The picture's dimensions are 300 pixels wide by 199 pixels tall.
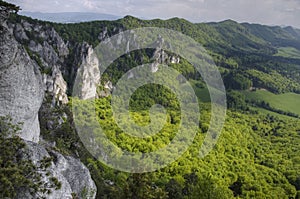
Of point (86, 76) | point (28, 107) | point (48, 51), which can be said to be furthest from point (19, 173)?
point (86, 76)

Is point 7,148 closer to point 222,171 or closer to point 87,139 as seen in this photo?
point 87,139

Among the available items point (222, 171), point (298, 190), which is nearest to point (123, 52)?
point (222, 171)

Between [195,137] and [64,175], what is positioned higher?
[64,175]

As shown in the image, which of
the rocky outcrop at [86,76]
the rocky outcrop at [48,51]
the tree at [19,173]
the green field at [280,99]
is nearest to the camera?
the tree at [19,173]

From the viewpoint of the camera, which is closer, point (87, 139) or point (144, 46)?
point (87, 139)

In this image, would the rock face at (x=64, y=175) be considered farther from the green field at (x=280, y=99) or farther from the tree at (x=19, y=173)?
the green field at (x=280, y=99)

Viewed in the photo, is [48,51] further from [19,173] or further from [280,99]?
[280,99]

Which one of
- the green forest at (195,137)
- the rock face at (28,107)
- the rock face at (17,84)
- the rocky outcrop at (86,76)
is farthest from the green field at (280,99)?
the rock face at (17,84)
